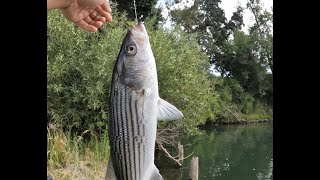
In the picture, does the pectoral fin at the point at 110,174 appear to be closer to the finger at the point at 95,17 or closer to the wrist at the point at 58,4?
the wrist at the point at 58,4

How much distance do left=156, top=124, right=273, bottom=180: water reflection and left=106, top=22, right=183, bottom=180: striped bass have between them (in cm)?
860

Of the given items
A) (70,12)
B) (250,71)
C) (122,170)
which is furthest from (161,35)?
(250,71)

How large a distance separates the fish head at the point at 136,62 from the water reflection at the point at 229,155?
8609 millimetres

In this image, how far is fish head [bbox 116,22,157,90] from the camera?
1.48 meters

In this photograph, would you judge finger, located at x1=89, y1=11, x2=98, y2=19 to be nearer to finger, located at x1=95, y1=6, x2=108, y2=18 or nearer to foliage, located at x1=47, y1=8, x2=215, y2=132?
finger, located at x1=95, y1=6, x2=108, y2=18

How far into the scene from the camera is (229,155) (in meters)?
14.2

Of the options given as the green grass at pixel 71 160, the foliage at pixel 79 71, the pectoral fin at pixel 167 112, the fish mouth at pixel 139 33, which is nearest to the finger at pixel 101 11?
the fish mouth at pixel 139 33

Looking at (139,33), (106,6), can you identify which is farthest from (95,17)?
(139,33)

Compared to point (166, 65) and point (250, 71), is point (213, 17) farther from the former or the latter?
point (166, 65)

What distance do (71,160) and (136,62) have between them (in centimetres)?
528

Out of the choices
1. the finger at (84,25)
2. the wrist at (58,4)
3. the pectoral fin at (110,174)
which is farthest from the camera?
the finger at (84,25)

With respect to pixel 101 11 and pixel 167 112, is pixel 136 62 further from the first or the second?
pixel 101 11

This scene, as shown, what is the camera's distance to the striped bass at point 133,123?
4.72 ft
